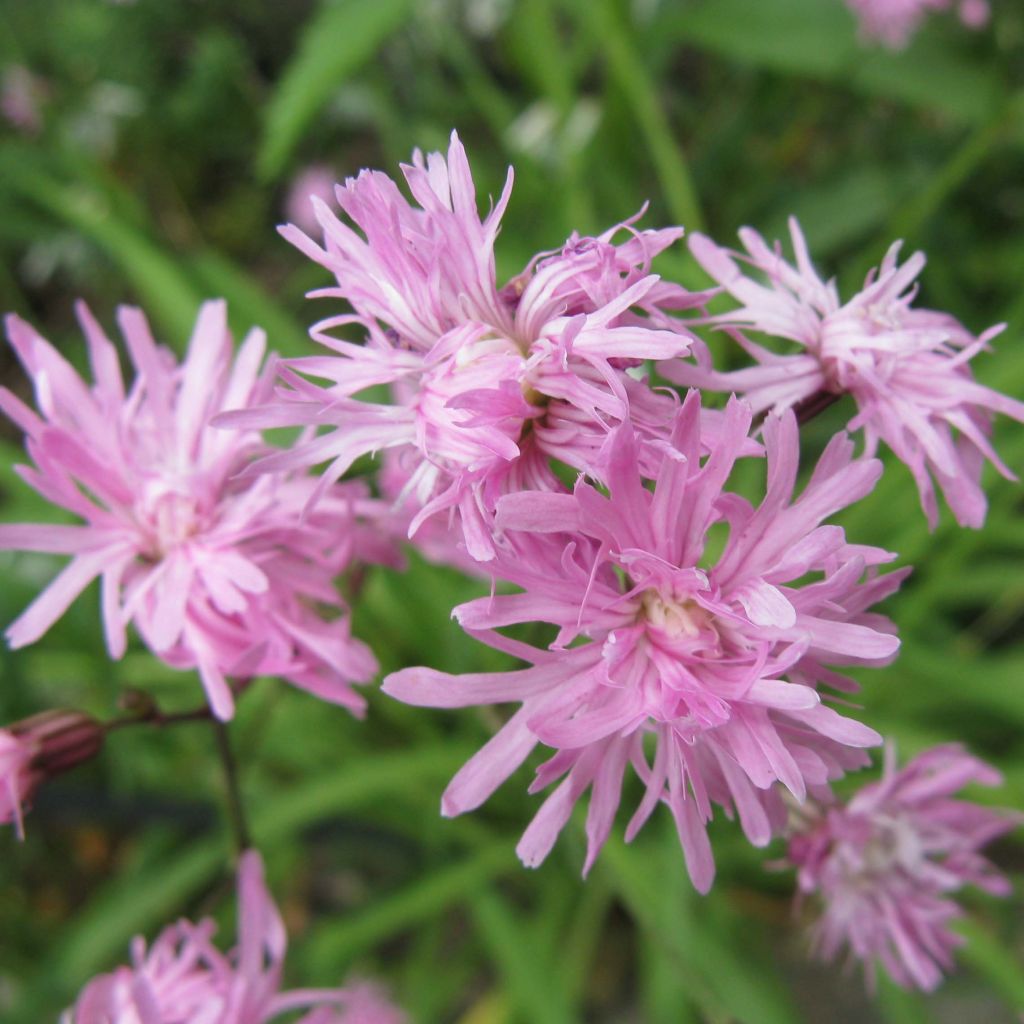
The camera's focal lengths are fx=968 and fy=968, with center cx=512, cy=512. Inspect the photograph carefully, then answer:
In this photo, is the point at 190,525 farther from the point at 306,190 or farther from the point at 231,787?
the point at 306,190

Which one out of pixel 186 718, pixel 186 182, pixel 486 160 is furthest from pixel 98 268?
pixel 186 718

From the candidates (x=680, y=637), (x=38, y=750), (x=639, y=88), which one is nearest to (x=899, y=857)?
(x=680, y=637)

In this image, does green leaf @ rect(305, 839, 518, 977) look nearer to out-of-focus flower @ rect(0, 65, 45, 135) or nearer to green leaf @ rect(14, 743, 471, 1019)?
green leaf @ rect(14, 743, 471, 1019)

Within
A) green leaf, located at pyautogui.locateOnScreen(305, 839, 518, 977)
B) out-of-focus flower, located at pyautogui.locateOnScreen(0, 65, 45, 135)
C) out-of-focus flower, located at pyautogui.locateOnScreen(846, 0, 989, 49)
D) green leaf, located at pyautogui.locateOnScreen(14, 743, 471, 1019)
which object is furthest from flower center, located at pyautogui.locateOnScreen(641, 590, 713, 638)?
out-of-focus flower, located at pyautogui.locateOnScreen(0, 65, 45, 135)

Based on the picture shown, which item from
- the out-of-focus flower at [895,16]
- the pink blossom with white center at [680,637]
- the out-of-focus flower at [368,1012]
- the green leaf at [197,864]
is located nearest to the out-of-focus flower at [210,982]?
the pink blossom with white center at [680,637]

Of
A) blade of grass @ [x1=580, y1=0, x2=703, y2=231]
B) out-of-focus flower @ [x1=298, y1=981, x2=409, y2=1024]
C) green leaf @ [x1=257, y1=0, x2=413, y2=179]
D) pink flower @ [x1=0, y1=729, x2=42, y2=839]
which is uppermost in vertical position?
blade of grass @ [x1=580, y1=0, x2=703, y2=231]

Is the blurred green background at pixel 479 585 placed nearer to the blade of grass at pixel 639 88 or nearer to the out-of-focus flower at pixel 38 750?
the blade of grass at pixel 639 88
